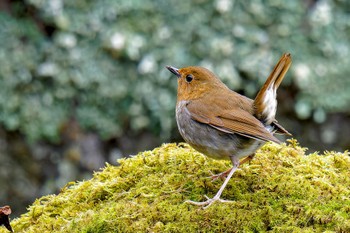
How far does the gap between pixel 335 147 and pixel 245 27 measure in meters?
1.70

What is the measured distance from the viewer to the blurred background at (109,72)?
715cm

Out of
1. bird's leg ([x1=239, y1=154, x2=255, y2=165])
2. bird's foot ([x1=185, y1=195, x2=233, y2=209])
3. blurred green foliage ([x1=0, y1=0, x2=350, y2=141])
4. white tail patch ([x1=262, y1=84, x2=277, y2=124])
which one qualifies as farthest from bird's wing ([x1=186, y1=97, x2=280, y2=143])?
blurred green foliage ([x1=0, y1=0, x2=350, y2=141])

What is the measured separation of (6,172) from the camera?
7.20 m

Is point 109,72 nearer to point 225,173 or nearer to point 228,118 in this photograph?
point 228,118

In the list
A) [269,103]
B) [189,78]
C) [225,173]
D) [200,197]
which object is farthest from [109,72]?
[200,197]

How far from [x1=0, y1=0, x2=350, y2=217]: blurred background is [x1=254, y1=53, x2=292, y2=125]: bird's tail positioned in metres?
2.73

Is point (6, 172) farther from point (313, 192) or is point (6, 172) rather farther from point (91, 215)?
point (313, 192)

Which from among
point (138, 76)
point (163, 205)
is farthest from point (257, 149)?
point (138, 76)

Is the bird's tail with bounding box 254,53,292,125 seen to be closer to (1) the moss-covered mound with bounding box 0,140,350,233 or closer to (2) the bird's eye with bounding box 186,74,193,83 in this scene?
(1) the moss-covered mound with bounding box 0,140,350,233

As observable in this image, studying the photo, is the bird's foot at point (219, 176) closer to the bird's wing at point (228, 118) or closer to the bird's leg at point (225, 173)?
the bird's leg at point (225, 173)

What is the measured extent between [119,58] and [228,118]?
10.0ft

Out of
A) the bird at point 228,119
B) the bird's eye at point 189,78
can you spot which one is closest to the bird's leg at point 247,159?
the bird at point 228,119

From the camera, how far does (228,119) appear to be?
14.5 feet

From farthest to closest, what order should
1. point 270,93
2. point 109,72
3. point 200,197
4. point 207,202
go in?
point 109,72, point 270,93, point 200,197, point 207,202
